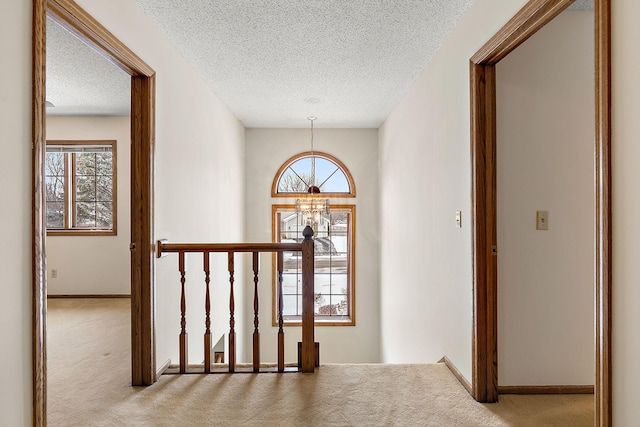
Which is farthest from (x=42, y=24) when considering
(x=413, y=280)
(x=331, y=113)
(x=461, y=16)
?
(x=331, y=113)

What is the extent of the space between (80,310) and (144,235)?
3.17 metres

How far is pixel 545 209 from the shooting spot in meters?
2.52

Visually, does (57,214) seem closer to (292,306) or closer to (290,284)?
(290,284)

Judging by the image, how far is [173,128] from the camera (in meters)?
3.12

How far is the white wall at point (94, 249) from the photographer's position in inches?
225

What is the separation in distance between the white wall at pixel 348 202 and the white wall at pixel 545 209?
3843 millimetres

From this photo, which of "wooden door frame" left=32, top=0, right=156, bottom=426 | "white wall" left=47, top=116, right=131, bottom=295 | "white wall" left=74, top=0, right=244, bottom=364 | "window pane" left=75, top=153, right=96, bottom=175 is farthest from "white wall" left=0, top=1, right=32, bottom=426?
"window pane" left=75, top=153, right=96, bottom=175

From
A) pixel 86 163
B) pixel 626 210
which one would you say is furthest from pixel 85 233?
pixel 626 210

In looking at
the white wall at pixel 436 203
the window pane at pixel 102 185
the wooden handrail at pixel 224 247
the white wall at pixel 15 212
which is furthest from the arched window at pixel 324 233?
the white wall at pixel 15 212

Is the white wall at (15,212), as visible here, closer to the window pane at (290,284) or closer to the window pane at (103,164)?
the window pane at (103,164)

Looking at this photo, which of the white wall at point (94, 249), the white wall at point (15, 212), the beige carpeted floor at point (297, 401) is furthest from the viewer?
the white wall at point (94, 249)

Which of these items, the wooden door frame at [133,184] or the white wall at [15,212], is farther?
the wooden door frame at [133,184]

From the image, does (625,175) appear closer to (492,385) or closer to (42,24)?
(492,385)

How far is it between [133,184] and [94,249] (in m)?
3.71
